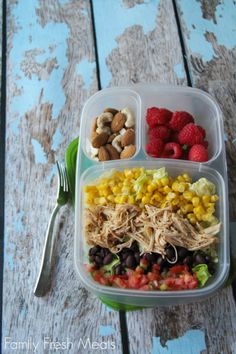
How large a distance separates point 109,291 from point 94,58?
72 cm

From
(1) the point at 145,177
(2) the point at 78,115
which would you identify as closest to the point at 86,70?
(2) the point at 78,115

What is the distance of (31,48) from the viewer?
1364 mm

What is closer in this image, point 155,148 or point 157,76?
point 155,148

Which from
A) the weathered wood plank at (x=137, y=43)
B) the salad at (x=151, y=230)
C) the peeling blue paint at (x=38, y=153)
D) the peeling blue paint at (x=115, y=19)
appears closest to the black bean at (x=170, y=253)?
the salad at (x=151, y=230)

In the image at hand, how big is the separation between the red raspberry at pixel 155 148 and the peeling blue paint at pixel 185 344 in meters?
0.43

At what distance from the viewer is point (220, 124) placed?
1.16 m

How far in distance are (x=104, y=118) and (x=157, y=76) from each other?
0.26 meters

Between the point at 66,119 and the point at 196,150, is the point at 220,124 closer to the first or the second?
the point at 196,150

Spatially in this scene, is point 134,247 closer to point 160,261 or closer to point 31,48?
point 160,261

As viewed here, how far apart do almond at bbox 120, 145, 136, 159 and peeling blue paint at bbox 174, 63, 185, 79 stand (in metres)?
0.33

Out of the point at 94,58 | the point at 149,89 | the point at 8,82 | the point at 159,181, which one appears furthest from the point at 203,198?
the point at 8,82

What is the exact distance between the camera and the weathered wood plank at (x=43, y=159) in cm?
105

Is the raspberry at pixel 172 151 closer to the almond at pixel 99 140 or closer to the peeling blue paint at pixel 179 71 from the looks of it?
the almond at pixel 99 140

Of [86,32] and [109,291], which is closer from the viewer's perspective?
[109,291]
